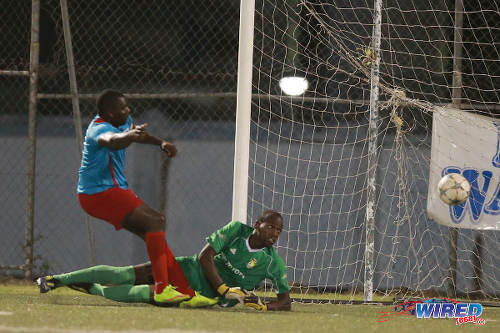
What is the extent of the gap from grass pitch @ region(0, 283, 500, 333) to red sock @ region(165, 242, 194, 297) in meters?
0.22

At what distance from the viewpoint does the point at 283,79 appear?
744 cm

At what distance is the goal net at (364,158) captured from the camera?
7.03m

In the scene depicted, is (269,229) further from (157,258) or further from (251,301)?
(157,258)

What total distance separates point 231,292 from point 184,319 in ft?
2.15

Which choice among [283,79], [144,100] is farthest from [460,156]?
[144,100]

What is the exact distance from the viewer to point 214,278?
496 centimetres

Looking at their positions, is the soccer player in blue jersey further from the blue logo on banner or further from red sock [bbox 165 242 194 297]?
the blue logo on banner

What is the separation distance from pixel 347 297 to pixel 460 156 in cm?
149

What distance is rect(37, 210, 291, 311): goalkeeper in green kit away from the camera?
502 cm

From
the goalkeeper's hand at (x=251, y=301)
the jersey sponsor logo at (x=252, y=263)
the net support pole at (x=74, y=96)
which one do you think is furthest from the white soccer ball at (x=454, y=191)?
the net support pole at (x=74, y=96)

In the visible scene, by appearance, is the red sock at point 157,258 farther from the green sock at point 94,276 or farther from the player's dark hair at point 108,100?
the player's dark hair at point 108,100

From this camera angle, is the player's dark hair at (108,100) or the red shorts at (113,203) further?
the player's dark hair at (108,100)

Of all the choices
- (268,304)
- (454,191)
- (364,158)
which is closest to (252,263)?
(268,304)

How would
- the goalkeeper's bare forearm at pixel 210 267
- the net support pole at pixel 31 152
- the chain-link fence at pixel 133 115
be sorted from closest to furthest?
the goalkeeper's bare forearm at pixel 210 267 → the net support pole at pixel 31 152 → the chain-link fence at pixel 133 115
